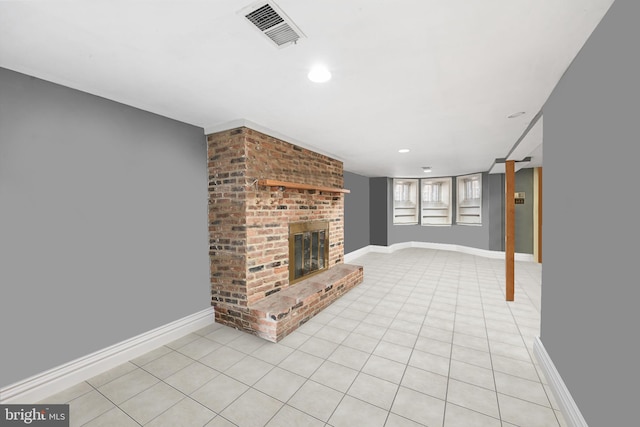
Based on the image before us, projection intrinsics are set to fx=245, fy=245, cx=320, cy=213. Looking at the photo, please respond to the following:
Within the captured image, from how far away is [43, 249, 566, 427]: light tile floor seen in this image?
174 centimetres

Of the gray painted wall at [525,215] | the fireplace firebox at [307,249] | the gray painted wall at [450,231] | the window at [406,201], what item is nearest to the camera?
the fireplace firebox at [307,249]

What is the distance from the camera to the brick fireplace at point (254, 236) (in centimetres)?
291

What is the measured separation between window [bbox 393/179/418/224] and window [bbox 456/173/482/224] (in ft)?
4.50

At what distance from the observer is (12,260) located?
1.80m

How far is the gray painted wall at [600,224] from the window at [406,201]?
6.85m

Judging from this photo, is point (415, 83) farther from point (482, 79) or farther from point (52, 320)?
point (52, 320)

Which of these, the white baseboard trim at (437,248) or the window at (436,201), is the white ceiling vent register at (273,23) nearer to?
the white baseboard trim at (437,248)

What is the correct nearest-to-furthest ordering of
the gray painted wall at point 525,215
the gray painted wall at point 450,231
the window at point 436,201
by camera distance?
the gray painted wall at point 525,215, the gray painted wall at point 450,231, the window at point 436,201

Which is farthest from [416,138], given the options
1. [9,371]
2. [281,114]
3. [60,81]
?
[9,371]

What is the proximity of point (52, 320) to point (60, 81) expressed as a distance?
1.93 meters

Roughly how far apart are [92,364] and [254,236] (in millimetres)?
1799

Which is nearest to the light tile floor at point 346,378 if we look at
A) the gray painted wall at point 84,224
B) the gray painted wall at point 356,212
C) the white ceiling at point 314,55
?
the gray painted wall at point 84,224

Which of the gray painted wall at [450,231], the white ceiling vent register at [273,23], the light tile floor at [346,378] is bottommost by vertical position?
the light tile floor at [346,378]

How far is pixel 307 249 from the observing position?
4.06 meters
